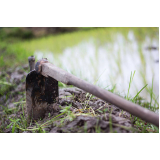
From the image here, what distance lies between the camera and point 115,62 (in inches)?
129

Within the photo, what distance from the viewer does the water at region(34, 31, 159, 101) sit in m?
2.56

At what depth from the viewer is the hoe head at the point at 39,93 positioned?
5.12 ft

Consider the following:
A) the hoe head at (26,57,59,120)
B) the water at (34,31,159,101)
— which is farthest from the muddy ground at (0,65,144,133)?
the water at (34,31,159,101)

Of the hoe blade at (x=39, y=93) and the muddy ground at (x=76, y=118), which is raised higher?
the hoe blade at (x=39, y=93)

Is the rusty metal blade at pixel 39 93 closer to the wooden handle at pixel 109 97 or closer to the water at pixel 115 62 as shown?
the wooden handle at pixel 109 97

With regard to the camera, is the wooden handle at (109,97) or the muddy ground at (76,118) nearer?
the wooden handle at (109,97)

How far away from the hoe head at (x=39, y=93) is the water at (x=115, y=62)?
2.68 feet

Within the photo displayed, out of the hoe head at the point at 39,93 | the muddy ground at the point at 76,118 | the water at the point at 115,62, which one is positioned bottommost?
the muddy ground at the point at 76,118

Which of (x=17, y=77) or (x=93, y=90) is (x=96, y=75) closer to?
(x=17, y=77)

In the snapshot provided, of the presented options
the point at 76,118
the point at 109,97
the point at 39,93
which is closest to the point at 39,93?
the point at 39,93

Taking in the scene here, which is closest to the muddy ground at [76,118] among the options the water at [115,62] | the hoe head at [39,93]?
the hoe head at [39,93]

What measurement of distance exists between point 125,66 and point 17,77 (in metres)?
1.85

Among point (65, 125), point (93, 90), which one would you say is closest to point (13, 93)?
point (65, 125)

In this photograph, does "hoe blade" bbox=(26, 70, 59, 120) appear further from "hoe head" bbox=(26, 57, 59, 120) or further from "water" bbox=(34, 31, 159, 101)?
"water" bbox=(34, 31, 159, 101)
